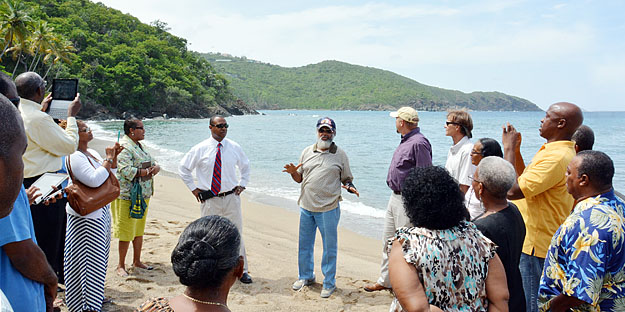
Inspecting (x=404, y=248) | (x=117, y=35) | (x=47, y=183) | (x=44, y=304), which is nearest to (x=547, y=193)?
(x=404, y=248)

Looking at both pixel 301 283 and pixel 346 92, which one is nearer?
pixel 301 283

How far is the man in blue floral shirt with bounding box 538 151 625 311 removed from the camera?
8.20 ft

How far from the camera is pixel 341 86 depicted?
187 metres

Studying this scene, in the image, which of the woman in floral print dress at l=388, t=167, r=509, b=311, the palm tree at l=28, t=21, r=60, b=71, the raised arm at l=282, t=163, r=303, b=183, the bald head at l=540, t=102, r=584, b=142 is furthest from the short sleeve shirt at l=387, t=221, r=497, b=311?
the palm tree at l=28, t=21, r=60, b=71

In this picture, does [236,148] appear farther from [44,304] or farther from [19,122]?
[19,122]

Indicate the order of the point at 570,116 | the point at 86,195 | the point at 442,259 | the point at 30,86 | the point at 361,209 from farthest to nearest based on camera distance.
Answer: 1. the point at 361,209
2. the point at 86,195
3. the point at 30,86
4. the point at 570,116
5. the point at 442,259

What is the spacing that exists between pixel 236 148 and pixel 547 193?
373 cm

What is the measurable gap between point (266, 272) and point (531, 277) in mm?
3562

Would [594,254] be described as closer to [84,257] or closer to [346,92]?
[84,257]

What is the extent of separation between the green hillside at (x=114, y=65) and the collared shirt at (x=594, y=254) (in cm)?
4770

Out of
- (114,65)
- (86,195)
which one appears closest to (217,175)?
(86,195)

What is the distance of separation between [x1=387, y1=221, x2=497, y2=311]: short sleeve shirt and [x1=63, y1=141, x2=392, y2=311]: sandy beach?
2790 millimetres

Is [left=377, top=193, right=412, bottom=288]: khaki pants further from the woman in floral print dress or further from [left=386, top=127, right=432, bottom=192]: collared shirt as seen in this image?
the woman in floral print dress

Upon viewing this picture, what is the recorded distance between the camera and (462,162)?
4.88m
